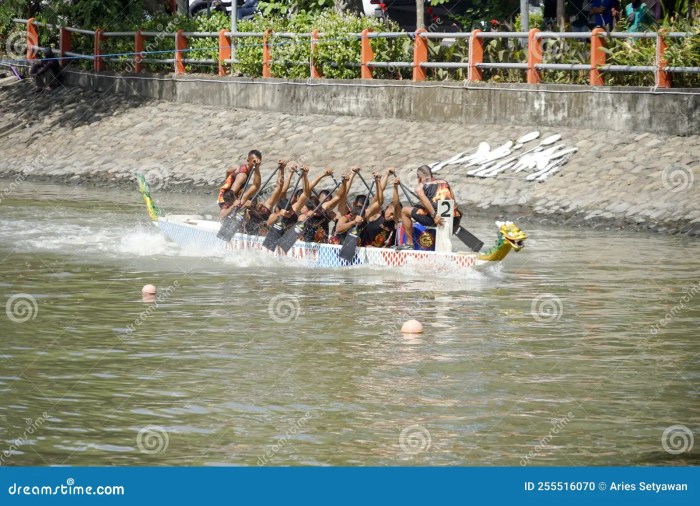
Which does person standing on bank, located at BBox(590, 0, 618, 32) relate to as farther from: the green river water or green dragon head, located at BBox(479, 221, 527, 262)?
green dragon head, located at BBox(479, 221, 527, 262)

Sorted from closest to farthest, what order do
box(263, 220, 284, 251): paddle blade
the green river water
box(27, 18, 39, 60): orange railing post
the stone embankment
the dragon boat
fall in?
the green river water < the dragon boat < box(263, 220, 284, 251): paddle blade < the stone embankment < box(27, 18, 39, 60): orange railing post

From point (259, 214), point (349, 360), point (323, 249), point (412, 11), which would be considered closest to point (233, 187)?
point (259, 214)

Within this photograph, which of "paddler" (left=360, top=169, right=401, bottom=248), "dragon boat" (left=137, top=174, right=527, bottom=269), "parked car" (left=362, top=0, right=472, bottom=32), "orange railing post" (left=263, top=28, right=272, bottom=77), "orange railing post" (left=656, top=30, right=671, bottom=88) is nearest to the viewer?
"dragon boat" (left=137, top=174, right=527, bottom=269)

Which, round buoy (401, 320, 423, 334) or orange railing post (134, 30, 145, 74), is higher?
orange railing post (134, 30, 145, 74)

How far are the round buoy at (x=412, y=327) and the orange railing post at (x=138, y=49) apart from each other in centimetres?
2309

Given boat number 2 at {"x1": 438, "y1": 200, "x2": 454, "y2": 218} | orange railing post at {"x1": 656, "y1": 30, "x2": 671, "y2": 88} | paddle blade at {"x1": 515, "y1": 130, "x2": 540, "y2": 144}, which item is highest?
orange railing post at {"x1": 656, "y1": 30, "x2": 671, "y2": 88}

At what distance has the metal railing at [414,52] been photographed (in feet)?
88.0

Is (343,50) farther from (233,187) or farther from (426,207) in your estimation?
(426,207)

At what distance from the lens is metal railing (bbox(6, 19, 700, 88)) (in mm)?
26812

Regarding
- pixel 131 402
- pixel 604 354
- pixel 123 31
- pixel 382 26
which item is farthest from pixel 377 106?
pixel 131 402

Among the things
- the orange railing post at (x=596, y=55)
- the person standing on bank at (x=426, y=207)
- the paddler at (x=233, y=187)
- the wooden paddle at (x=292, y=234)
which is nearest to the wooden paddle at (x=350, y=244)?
the person standing on bank at (x=426, y=207)

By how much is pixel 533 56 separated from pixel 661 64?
10.0 feet

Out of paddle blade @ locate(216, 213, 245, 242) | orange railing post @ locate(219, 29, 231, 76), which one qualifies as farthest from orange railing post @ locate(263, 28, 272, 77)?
paddle blade @ locate(216, 213, 245, 242)

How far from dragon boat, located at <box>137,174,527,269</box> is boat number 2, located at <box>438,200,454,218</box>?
1.66 feet
